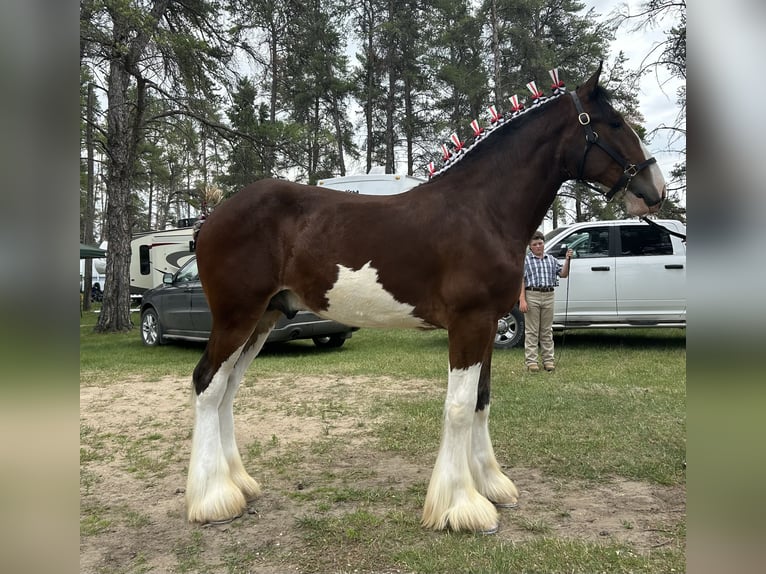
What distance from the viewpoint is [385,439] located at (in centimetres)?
429

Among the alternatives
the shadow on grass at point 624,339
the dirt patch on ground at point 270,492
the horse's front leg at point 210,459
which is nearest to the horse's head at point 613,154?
the dirt patch on ground at point 270,492

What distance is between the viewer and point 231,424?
128 inches

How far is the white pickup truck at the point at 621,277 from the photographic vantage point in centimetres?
802

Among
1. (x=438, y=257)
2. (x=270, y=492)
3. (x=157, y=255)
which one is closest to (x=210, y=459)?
(x=270, y=492)

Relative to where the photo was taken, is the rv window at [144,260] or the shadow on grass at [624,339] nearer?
the shadow on grass at [624,339]

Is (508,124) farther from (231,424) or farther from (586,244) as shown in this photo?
(586,244)

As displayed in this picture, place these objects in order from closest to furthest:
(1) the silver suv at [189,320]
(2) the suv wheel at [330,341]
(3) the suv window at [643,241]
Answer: (3) the suv window at [643,241] < (1) the silver suv at [189,320] < (2) the suv wheel at [330,341]

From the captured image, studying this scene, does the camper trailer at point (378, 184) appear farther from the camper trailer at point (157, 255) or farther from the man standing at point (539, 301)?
the camper trailer at point (157, 255)

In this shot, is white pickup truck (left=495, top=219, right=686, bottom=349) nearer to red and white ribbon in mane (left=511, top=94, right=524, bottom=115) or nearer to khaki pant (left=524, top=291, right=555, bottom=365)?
khaki pant (left=524, top=291, right=555, bottom=365)

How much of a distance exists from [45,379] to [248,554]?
2.17 meters

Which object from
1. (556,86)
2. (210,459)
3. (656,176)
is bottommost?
(210,459)

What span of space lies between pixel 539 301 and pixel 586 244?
79.1 inches

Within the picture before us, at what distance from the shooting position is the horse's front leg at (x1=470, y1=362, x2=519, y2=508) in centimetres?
300

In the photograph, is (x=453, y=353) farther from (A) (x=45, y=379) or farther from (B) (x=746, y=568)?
(A) (x=45, y=379)
